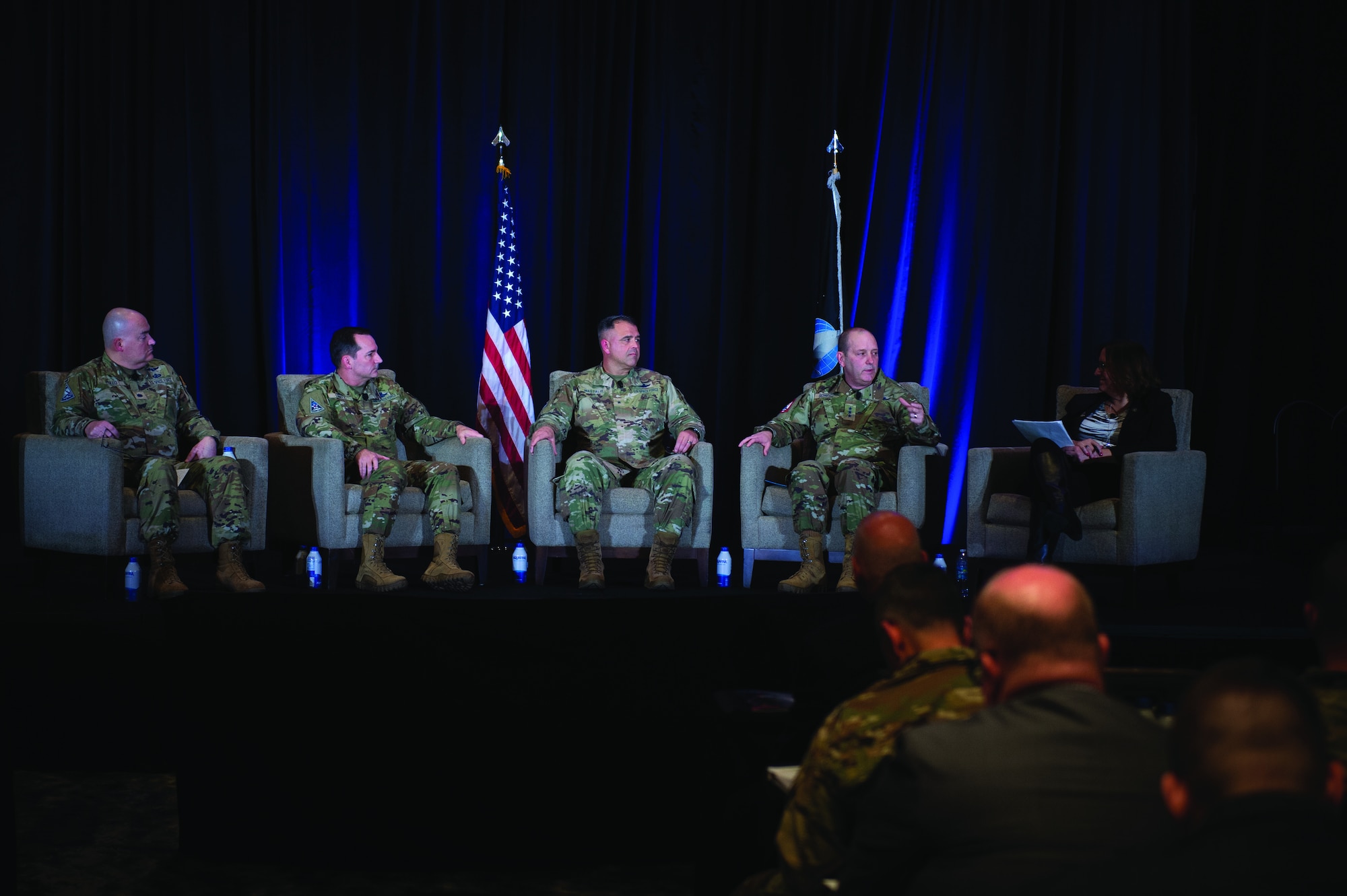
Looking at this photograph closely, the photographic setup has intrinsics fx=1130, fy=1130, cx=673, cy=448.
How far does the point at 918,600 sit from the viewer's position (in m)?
1.54

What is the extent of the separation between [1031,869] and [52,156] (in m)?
6.18

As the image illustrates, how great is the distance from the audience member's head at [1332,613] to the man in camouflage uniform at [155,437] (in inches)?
145

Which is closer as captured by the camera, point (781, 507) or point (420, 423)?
point (781, 507)

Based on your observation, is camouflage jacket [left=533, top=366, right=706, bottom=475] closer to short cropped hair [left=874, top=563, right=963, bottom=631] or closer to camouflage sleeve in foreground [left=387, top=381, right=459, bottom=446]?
camouflage sleeve in foreground [left=387, top=381, right=459, bottom=446]

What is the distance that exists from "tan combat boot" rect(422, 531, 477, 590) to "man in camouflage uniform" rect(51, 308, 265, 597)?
66 centimetres

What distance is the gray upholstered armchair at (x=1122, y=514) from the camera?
14.2ft

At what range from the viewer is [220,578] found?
4328 mm

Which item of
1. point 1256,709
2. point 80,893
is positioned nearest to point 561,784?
point 80,893

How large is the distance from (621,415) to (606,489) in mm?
470

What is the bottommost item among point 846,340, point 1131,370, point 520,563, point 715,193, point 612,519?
point 520,563

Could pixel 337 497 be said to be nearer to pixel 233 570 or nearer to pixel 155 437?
pixel 233 570

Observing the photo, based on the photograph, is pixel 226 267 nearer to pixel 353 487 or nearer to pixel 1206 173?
pixel 353 487

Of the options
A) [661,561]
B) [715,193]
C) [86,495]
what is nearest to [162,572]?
[86,495]

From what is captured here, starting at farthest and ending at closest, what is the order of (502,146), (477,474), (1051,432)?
(502,146) < (477,474) < (1051,432)
